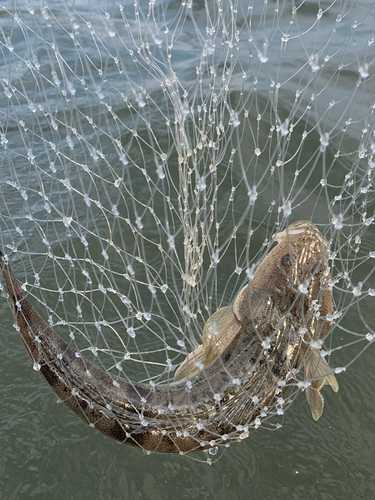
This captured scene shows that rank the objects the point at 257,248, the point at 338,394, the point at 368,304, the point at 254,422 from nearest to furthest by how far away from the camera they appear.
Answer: the point at 254,422 → the point at 338,394 → the point at 368,304 → the point at 257,248

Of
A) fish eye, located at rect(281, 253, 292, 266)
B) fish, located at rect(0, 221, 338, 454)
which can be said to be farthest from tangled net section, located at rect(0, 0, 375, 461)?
fish eye, located at rect(281, 253, 292, 266)

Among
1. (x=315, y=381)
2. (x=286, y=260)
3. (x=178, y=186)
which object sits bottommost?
(x=315, y=381)

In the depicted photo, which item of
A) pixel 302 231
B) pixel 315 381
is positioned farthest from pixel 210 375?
pixel 302 231

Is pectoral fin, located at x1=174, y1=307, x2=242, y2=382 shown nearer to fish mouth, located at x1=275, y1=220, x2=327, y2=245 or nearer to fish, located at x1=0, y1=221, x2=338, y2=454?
fish, located at x1=0, y1=221, x2=338, y2=454

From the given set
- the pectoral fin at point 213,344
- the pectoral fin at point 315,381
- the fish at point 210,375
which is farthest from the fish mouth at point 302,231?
the pectoral fin at point 315,381

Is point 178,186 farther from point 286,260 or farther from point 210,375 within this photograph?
point 210,375

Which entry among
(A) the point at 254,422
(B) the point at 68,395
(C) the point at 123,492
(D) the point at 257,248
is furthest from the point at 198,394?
(D) the point at 257,248

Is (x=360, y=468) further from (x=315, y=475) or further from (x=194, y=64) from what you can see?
→ (x=194, y=64)
